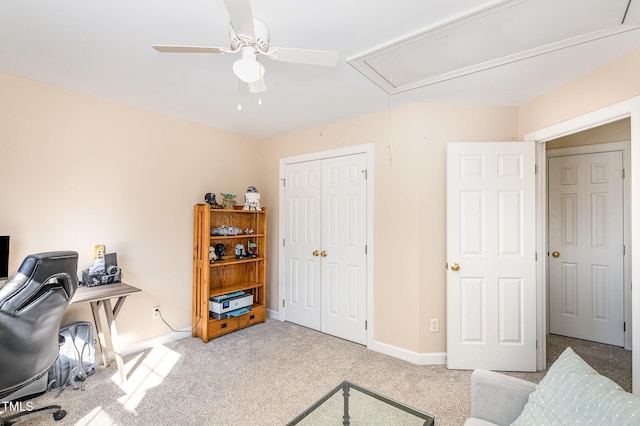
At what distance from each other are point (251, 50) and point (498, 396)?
1983 millimetres

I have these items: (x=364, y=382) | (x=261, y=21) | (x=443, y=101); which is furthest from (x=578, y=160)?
(x=261, y=21)

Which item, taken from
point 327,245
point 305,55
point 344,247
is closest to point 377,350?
point 344,247

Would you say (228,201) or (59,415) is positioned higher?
(228,201)

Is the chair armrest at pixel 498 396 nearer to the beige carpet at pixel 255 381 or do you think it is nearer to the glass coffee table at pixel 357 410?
the glass coffee table at pixel 357 410

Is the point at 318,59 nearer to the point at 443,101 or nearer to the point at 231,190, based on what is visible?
the point at 443,101

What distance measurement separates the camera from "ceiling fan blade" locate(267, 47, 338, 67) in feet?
5.00

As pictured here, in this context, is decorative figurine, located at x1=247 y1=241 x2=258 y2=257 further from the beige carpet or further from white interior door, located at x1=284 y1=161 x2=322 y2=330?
the beige carpet

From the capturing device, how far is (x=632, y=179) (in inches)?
70.9

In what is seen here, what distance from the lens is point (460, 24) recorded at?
1644mm

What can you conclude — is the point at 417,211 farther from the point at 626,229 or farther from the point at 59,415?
the point at 59,415

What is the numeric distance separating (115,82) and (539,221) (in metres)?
3.71

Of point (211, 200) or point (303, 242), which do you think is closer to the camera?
point (211, 200)

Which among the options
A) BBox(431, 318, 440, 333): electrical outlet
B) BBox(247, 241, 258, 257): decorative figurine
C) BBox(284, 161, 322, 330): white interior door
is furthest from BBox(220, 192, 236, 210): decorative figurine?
BBox(431, 318, 440, 333): electrical outlet

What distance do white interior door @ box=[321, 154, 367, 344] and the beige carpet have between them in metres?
0.27
